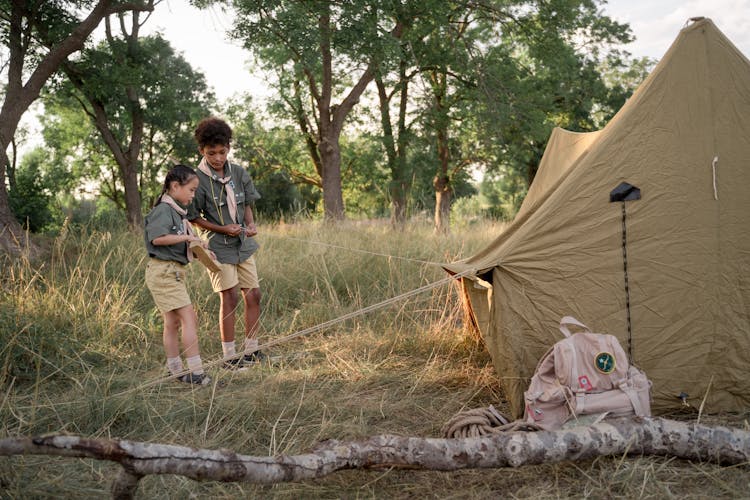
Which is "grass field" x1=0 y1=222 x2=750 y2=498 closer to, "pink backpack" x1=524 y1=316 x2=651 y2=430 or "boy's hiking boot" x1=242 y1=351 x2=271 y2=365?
"boy's hiking boot" x1=242 y1=351 x2=271 y2=365

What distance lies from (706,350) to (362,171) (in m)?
17.9

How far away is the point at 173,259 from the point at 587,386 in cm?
240

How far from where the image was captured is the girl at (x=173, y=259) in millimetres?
3473

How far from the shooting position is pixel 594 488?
2244mm

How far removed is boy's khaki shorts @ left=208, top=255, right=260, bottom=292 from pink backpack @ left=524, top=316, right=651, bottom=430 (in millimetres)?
2107

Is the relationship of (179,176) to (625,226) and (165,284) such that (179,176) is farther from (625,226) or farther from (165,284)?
(625,226)

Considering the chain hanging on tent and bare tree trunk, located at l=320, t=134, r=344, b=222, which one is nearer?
the chain hanging on tent

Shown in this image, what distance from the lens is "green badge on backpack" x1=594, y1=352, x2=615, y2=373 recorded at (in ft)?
8.63

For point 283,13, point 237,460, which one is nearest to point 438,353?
point 237,460

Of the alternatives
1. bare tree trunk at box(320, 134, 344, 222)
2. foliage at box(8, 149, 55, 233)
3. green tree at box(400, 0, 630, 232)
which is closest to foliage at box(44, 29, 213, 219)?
foliage at box(8, 149, 55, 233)

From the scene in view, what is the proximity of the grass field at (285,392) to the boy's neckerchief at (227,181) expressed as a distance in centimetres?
92

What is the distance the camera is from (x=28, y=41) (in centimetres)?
888

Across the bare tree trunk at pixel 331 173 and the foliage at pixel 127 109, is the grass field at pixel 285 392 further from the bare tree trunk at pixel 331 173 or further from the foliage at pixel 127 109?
the bare tree trunk at pixel 331 173

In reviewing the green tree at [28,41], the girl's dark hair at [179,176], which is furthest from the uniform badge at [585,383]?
the green tree at [28,41]
